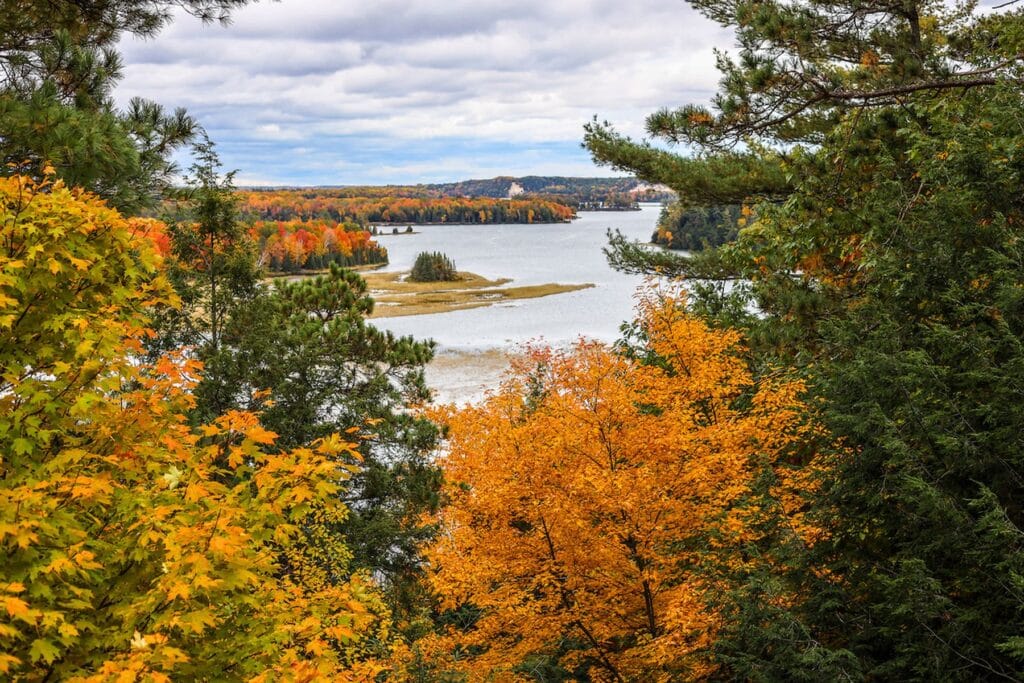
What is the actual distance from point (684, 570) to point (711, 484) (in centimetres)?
124

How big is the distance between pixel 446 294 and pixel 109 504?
59.7m

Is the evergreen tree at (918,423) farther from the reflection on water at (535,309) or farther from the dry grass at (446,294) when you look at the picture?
the dry grass at (446,294)

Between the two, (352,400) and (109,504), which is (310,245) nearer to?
(352,400)

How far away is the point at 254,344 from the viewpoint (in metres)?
17.9

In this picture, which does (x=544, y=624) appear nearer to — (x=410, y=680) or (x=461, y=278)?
(x=410, y=680)

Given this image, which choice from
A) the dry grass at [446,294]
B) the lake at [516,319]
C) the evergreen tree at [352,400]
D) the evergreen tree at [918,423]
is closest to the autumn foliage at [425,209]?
the lake at [516,319]

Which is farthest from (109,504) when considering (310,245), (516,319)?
(310,245)

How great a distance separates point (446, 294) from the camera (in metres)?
64.0

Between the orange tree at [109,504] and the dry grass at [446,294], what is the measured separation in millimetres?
48130

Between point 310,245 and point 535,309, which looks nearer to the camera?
point 535,309

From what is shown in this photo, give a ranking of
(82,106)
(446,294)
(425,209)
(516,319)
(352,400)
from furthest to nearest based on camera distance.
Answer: (425,209)
(446,294)
(516,319)
(352,400)
(82,106)

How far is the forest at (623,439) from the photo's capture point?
443 cm

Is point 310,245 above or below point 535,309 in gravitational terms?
above

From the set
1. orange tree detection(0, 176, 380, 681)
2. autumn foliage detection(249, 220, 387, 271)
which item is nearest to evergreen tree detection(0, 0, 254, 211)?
orange tree detection(0, 176, 380, 681)
